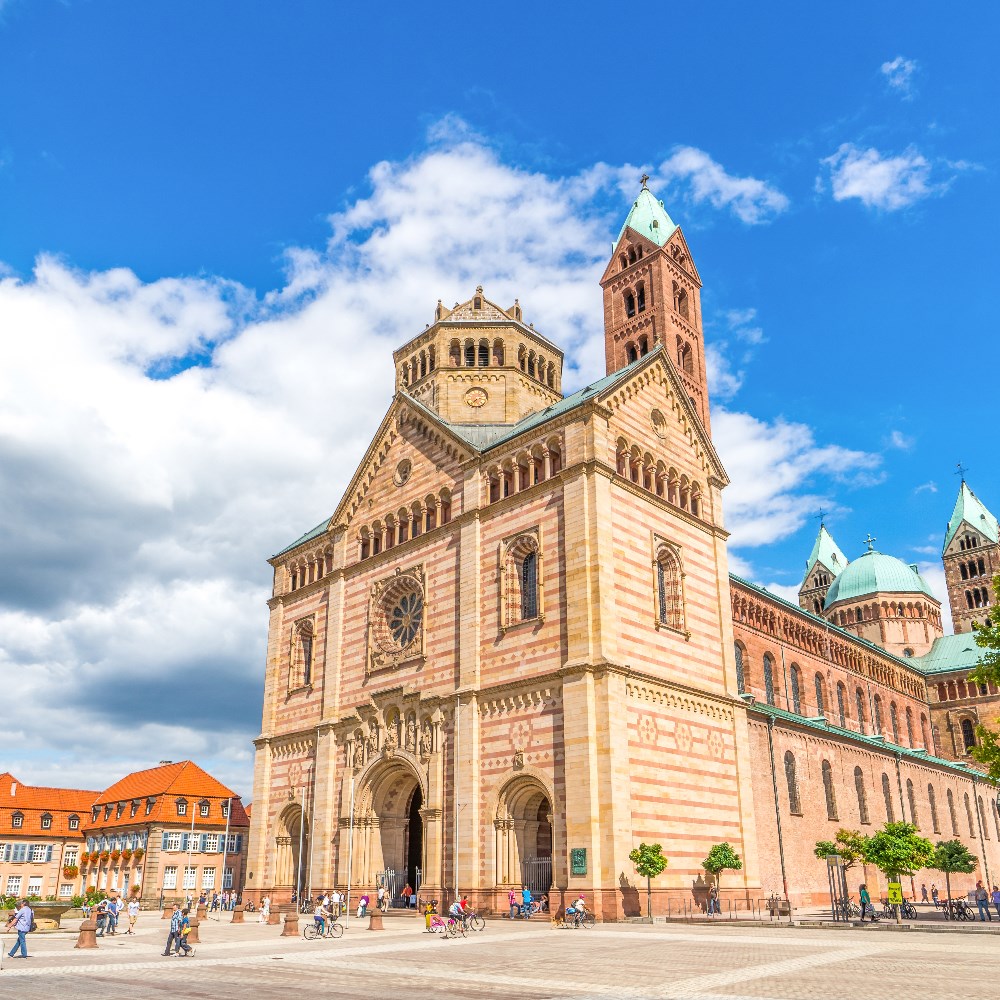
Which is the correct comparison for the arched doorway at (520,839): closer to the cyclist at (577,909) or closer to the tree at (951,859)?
the cyclist at (577,909)

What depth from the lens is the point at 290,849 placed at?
50.8 meters

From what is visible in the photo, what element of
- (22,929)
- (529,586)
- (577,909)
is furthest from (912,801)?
(22,929)

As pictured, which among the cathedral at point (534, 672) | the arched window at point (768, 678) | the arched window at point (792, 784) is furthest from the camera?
the arched window at point (768, 678)

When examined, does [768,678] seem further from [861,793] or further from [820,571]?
[820,571]

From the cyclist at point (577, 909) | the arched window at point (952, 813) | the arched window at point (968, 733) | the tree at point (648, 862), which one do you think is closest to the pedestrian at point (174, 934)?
the cyclist at point (577, 909)

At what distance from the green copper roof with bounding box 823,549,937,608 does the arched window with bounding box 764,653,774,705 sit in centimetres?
4001

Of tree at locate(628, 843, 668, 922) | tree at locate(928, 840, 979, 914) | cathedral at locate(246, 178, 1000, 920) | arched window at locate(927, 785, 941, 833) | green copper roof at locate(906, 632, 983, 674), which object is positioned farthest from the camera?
green copper roof at locate(906, 632, 983, 674)

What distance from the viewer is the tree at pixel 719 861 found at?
37750 mm

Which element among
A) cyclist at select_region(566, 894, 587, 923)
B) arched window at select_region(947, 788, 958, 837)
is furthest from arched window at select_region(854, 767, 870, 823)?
cyclist at select_region(566, 894, 587, 923)

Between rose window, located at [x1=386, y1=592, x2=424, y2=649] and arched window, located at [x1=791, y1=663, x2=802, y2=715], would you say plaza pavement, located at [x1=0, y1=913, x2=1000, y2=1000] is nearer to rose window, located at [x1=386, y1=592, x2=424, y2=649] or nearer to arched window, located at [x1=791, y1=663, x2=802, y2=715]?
rose window, located at [x1=386, y1=592, x2=424, y2=649]

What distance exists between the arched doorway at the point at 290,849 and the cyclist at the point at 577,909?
20650 mm

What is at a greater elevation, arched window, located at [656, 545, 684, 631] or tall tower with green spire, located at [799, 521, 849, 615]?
tall tower with green spire, located at [799, 521, 849, 615]

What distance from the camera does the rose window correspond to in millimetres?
46688

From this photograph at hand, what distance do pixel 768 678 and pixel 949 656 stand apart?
39.1 meters
